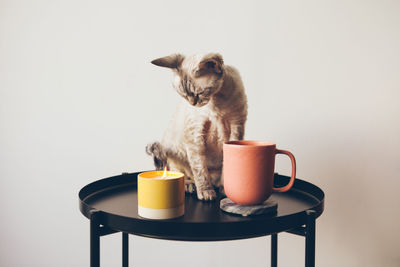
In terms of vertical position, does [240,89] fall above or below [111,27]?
below

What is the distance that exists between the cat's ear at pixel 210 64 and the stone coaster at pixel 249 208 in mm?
305

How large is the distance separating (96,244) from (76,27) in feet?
3.27

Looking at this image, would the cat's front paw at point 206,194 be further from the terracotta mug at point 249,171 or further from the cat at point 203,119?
the terracotta mug at point 249,171

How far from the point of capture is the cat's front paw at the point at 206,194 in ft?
2.64

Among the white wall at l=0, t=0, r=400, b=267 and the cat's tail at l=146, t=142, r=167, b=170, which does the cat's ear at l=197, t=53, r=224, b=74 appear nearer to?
the cat's tail at l=146, t=142, r=167, b=170

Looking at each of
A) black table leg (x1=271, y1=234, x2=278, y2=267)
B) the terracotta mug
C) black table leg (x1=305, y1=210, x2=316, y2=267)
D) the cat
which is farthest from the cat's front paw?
black table leg (x1=271, y1=234, x2=278, y2=267)

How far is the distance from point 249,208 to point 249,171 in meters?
0.08

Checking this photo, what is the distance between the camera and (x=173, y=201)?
650mm

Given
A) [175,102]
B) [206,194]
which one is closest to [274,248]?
[206,194]

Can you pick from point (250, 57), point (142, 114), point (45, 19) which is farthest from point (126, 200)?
point (45, 19)

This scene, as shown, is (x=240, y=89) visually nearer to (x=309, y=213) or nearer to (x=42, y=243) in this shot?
Result: (x=309, y=213)

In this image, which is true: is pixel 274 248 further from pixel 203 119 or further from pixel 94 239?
pixel 94 239

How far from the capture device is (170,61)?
2.52 ft

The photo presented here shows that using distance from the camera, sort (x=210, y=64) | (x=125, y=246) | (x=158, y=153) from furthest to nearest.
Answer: (x=125, y=246)
(x=158, y=153)
(x=210, y=64)
